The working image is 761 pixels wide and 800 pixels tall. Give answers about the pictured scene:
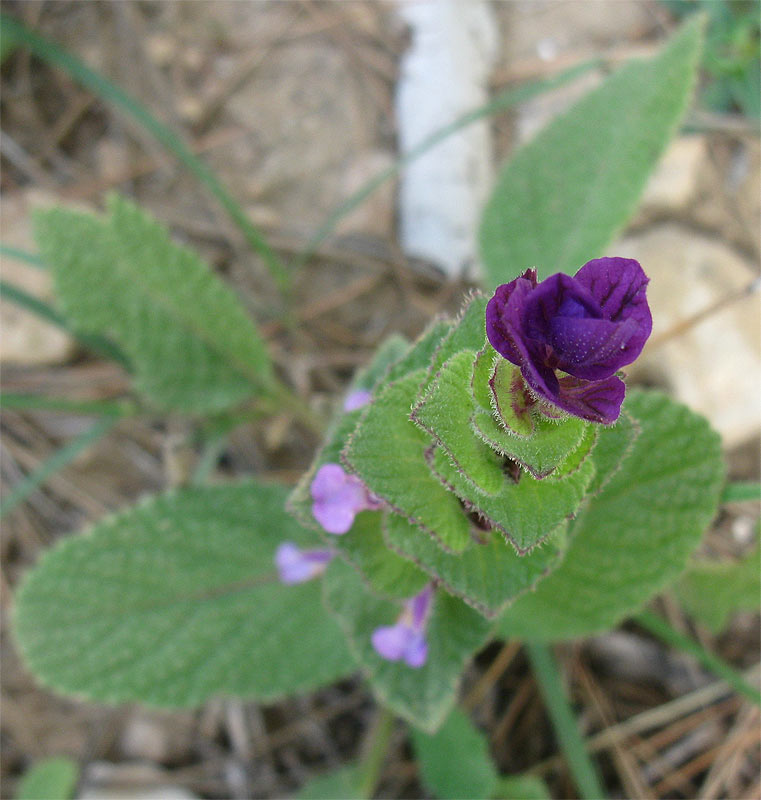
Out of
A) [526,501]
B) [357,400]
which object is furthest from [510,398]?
[357,400]

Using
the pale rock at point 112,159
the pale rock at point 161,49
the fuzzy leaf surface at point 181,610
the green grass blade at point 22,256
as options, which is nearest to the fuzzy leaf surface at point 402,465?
the fuzzy leaf surface at point 181,610

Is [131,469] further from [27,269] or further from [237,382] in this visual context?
[27,269]

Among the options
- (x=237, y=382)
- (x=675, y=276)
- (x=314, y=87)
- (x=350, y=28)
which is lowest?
(x=237, y=382)

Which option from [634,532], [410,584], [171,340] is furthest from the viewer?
[171,340]

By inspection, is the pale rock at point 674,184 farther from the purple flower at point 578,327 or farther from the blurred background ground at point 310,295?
the purple flower at point 578,327

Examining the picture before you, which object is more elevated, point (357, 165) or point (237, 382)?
point (357, 165)

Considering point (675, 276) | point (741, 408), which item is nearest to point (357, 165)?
point (675, 276)
